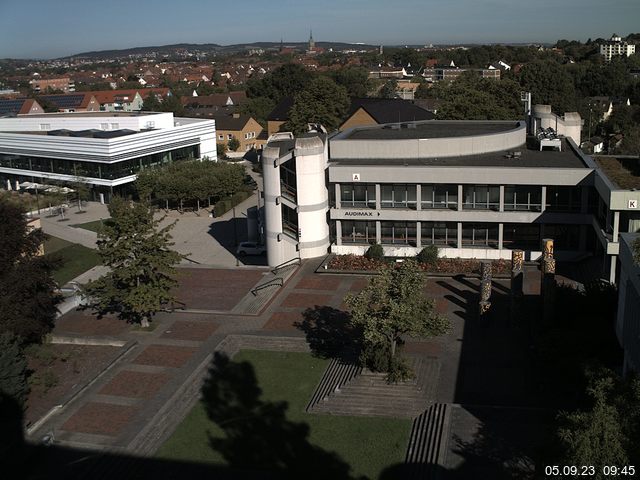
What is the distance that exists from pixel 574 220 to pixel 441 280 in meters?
7.68

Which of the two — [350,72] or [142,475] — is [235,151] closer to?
[350,72]

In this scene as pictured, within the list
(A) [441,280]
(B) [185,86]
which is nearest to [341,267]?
(A) [441,280]

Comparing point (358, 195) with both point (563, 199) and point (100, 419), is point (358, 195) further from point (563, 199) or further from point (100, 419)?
point (100, 419)

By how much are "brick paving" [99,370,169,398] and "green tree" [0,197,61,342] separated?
172 inches

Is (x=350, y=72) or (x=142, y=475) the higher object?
(x=350, y=72)

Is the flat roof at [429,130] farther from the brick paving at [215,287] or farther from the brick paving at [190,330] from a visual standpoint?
the brick paving at [190,330]

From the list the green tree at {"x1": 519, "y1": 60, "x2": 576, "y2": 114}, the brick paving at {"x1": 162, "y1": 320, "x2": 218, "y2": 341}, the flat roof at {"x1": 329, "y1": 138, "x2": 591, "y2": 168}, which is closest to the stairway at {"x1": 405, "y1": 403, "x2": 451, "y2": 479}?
the brick paving at {"x1": 162, "y1": 320, "x2": 218, "y2": 341}

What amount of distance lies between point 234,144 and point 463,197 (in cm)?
5191

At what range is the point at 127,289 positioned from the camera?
29.4m

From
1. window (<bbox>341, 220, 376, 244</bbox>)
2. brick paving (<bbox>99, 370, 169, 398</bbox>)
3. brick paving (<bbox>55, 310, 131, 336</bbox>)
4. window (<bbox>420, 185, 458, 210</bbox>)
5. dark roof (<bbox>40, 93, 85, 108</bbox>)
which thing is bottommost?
brick paving (<bbox>99, 370, 169, 398</bbox>)

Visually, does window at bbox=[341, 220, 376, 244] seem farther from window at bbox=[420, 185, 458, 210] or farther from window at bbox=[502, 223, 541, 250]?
window at bbox=[502, 223, 541, 250]

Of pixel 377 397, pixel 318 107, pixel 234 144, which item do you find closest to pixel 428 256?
pixel 377 397

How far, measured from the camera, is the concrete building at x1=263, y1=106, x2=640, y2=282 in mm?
36500

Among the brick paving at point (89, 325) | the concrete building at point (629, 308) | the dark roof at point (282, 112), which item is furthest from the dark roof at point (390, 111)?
the concrete building at point (629, 308)
